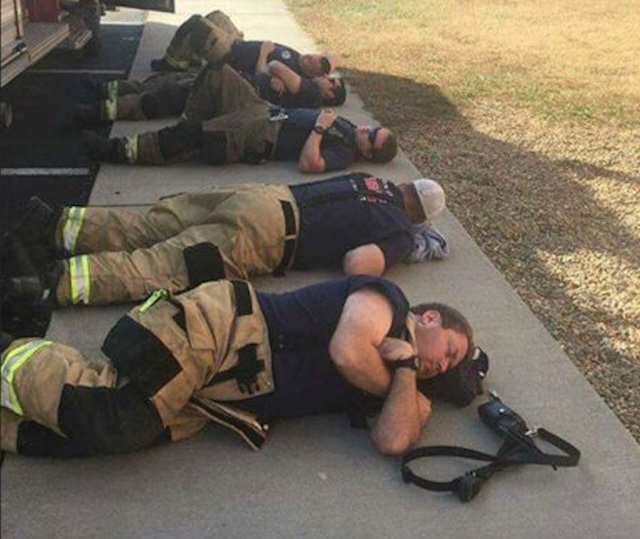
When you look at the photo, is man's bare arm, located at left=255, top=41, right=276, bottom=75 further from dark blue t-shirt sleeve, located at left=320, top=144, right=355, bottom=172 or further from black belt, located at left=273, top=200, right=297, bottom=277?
black belt, located at left=273, top=200, right=297, bottom=277

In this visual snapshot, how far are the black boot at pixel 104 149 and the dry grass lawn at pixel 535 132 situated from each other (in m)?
2.07

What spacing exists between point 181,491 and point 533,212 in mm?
3319

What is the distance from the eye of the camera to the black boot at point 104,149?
5.32 meters

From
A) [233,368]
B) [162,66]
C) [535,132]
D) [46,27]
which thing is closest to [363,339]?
[233,368]

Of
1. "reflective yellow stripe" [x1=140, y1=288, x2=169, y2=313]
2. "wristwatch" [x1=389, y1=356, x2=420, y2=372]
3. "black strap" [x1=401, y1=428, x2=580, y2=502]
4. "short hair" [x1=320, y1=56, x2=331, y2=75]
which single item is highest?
"reflective yellow stripe" [x1=140, y1=288, x2=169, y2=313]

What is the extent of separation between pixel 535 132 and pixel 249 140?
Result: 270 cm

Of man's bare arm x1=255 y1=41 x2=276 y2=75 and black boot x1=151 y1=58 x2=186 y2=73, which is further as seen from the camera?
black boot x1=151 y1=58 x2=186 y2=73

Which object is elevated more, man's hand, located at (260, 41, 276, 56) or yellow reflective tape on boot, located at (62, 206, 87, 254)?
yellow reflective tape on boot, located at (62, 206, 87, 254)

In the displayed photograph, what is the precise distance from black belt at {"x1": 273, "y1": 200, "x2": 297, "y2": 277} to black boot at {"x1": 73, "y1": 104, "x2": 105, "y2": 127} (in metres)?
2.75

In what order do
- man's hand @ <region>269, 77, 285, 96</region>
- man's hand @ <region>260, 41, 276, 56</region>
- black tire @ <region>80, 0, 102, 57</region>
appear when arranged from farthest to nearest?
1. black tire @ <region>80, 0, 102, 57</region>
2. man's hand @ <region>260, 41, 276, 56</region>
3. man's hand @ <region>269, 77, 285, 96</region>

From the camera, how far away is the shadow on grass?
4.03 metres

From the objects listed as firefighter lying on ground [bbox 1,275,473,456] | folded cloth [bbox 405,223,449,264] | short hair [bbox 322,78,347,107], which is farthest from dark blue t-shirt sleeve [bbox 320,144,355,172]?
firefighter lying on ground [bbox 1,275,473,456]

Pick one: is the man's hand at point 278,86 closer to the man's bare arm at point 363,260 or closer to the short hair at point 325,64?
the short hair at point 325,64

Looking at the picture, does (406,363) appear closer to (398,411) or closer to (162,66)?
(398,411)
